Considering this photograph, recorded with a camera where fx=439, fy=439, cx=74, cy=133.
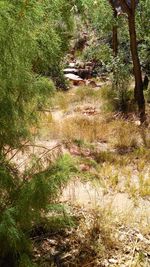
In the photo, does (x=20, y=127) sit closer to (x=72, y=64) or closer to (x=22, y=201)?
(x=22, y=201)

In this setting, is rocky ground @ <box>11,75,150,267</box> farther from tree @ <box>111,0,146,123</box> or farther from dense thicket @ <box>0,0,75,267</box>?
tree @ <box>111,0,146,123</box>

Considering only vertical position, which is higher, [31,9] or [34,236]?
[31,9]

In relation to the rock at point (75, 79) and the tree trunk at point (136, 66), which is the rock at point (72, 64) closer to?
the rock at point (75, 79)

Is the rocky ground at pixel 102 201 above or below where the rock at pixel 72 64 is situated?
below

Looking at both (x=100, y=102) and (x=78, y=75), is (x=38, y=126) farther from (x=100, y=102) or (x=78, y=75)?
(x=78, y=75)

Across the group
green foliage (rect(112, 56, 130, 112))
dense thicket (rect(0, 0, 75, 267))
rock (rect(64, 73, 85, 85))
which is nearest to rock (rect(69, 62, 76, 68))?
rock (rect(64, 73, 85, 85))

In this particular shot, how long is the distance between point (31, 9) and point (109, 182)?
3.31m

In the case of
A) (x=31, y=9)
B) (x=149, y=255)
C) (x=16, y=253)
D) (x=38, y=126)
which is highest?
(x=31, y=9)

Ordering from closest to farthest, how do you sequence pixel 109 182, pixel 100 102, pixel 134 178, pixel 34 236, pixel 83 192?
pixel 34 236 → pixel 83 192 → pixel 109 182 → pixel 134 178 → pixel 100 102

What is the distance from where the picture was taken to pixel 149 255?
454cm

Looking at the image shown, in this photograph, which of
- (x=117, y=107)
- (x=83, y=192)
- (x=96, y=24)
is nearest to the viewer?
(x=83, y=192)

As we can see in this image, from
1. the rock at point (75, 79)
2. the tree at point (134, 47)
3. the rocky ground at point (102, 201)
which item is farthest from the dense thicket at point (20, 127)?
the rock at point (75, 79)

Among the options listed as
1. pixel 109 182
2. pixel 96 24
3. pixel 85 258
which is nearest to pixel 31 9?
pixel 85 258

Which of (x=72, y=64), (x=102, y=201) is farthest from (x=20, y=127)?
(x=72, y=64)
